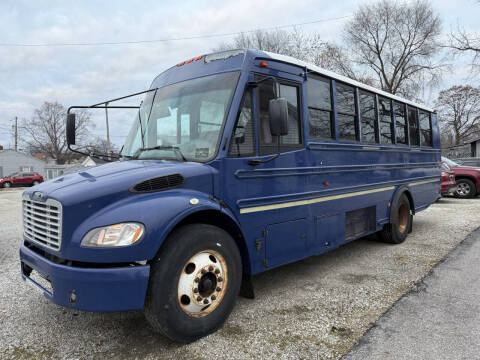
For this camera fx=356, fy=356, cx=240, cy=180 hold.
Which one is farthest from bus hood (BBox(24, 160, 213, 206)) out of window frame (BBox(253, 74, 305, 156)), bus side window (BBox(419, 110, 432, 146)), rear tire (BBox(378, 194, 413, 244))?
bus side window (BBox(419, 110, 432, 146))

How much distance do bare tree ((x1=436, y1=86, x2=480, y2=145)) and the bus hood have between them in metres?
59.3

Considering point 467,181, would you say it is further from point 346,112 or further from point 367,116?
point 346,112

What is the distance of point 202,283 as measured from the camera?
10.1ft

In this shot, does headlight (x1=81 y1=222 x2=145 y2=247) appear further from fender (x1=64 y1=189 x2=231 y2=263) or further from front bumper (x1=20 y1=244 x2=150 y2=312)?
front bumper (x1=20 y1=244 x2=150 y2=312)

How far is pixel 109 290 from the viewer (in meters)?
2.60

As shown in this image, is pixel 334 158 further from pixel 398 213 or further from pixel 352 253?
pixel 398 213

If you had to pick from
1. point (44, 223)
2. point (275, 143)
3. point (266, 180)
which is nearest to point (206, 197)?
point (266, 180)

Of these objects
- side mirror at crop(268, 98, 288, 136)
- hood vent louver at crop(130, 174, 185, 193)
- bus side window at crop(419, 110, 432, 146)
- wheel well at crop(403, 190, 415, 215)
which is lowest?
wheel well at crop(403, 190, 415, 215)

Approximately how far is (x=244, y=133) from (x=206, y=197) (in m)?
0.79

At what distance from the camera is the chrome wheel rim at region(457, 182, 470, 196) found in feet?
46.8

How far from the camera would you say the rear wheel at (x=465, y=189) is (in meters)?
14.1

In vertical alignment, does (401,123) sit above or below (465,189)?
above

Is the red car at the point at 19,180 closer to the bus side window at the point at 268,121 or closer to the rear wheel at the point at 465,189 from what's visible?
the rear wheel at the point at 465,189

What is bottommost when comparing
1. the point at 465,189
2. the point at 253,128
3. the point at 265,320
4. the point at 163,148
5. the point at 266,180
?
the point at 265,320
